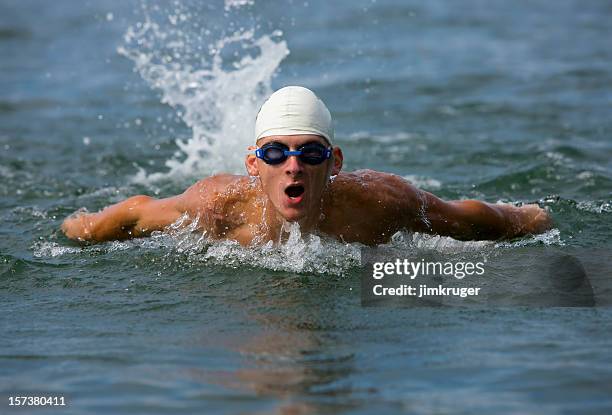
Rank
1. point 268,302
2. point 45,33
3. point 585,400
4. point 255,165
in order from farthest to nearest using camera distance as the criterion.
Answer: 1. point 45,33
2. point 255,165
3. point 268,302
4. point 585,400

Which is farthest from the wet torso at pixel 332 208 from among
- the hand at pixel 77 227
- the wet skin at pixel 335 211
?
the hand at pixel 77 227

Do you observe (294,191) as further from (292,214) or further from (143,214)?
(143,214)

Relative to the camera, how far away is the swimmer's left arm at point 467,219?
7.01m

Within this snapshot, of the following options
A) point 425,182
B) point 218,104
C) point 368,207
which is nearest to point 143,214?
point 368,207

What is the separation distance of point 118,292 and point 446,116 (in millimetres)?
7625

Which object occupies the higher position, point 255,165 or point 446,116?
point 446,116

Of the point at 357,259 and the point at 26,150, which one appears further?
the point at 26,150

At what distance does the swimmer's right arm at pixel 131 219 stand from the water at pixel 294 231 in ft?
0.41

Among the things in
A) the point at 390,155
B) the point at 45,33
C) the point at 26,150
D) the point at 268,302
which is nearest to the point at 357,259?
the point at 268,302

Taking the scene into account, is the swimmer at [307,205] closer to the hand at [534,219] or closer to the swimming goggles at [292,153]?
the swimming goggles at [292,153]

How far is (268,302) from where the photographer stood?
21.1ft

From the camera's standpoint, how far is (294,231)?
276 inches

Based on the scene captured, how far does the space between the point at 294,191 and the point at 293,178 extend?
0.15m

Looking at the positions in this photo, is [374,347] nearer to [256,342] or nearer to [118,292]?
[256,342]
